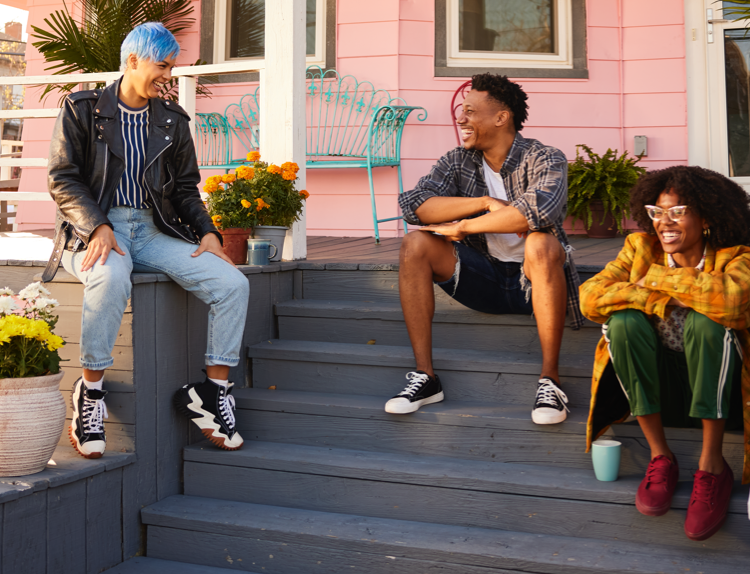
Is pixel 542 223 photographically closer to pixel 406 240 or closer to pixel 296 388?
pixel 406 240

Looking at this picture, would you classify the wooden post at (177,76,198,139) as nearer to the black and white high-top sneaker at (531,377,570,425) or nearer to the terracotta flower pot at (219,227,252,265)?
the terracotta flower pot at (219,227,252,265)

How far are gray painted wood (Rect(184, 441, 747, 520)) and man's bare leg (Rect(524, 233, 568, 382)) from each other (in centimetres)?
36

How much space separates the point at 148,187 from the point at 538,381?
1462mm

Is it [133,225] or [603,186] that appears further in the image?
[603,186]

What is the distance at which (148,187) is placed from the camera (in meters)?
2.44

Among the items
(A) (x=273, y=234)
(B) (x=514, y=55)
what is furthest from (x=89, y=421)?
(B) (x=514, y=55)

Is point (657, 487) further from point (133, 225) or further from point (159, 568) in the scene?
point (133, 225)

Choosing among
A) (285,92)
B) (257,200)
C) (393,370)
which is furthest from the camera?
(285,92)

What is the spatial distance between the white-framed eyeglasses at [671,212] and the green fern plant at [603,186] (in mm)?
2636

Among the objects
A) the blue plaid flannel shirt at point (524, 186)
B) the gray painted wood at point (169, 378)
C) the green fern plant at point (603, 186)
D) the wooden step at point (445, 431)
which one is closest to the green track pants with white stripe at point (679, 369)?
the wooden step at point (445, 431)

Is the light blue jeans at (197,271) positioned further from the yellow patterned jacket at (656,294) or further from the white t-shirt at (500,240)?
the yellow patterned jacket at (656,294)

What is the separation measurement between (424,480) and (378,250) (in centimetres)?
197

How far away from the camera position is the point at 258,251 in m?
3.08

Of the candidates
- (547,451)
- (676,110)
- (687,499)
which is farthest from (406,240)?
(676,110)
